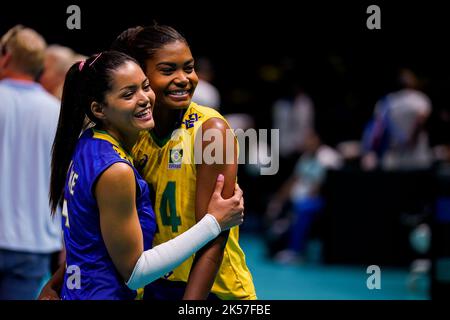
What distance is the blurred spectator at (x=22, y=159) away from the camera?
391 cm

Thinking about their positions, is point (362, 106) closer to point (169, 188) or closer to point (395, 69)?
point (395, 69)

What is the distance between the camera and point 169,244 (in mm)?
2570

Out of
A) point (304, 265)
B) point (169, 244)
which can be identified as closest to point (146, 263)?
point (169, 244)

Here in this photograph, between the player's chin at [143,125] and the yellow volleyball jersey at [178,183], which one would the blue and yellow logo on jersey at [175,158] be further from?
the player's chin at [143,125]

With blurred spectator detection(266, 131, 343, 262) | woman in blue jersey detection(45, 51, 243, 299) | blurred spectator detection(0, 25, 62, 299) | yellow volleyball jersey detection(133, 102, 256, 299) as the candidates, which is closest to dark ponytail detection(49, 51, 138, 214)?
woman in blue jersey detection(45, 51, 243, 299)

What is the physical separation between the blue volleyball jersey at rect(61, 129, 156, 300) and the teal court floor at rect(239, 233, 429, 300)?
4.46 meters

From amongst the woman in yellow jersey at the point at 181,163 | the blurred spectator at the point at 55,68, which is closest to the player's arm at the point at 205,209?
the woman in yellow jersey at the point at 181,163

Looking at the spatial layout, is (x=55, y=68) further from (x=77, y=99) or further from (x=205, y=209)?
(x=205, y=209)

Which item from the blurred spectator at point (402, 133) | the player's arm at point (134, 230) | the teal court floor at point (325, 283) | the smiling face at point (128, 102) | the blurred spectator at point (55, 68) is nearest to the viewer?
the player's arm at point (134, 230)

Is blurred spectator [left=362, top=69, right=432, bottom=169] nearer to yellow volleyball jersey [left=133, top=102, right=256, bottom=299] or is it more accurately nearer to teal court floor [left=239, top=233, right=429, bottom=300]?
teal court floor [left=239, top=233, right=429, bottom=300]

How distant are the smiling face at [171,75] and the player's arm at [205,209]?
5.5 inches

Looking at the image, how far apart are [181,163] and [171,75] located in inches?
12.3

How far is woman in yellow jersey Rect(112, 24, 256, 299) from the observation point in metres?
2.67

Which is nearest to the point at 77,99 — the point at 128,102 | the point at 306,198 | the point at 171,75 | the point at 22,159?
the point at 128,102
